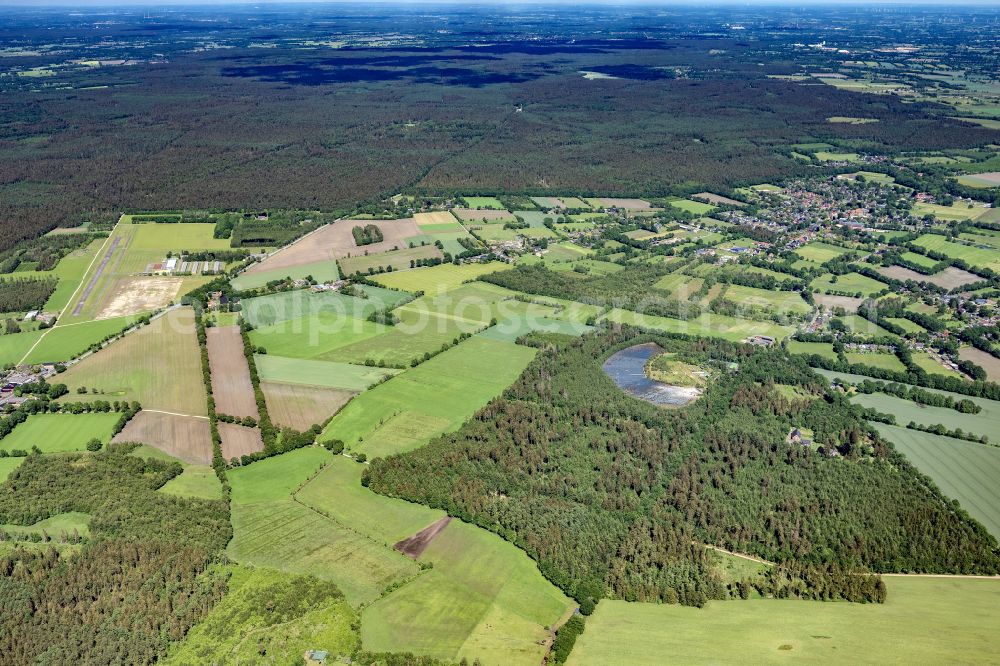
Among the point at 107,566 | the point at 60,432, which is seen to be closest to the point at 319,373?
the point at 60,432

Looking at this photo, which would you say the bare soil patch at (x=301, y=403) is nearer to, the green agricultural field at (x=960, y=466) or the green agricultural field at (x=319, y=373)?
the green agricultural field at (x=319, y=373)

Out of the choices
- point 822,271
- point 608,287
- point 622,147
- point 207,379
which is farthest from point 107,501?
point 622,147

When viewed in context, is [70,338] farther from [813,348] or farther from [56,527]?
[813,348]

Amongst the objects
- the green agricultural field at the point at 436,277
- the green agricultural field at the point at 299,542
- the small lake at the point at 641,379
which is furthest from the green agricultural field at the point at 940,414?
the green agricultural field at the point at 436,277

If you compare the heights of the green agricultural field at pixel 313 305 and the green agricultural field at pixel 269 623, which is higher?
the green agricultural field at pixel 313 305

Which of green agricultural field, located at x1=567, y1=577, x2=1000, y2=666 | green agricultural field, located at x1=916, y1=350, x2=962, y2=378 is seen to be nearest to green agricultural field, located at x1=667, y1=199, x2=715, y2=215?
green agricultural field, located at x1=916, y1=350, x2=962, y2=378

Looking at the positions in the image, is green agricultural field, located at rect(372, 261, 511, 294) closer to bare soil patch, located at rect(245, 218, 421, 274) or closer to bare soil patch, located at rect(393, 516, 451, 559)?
bare soil patch, located at rect(245, 218, 421, 274)
